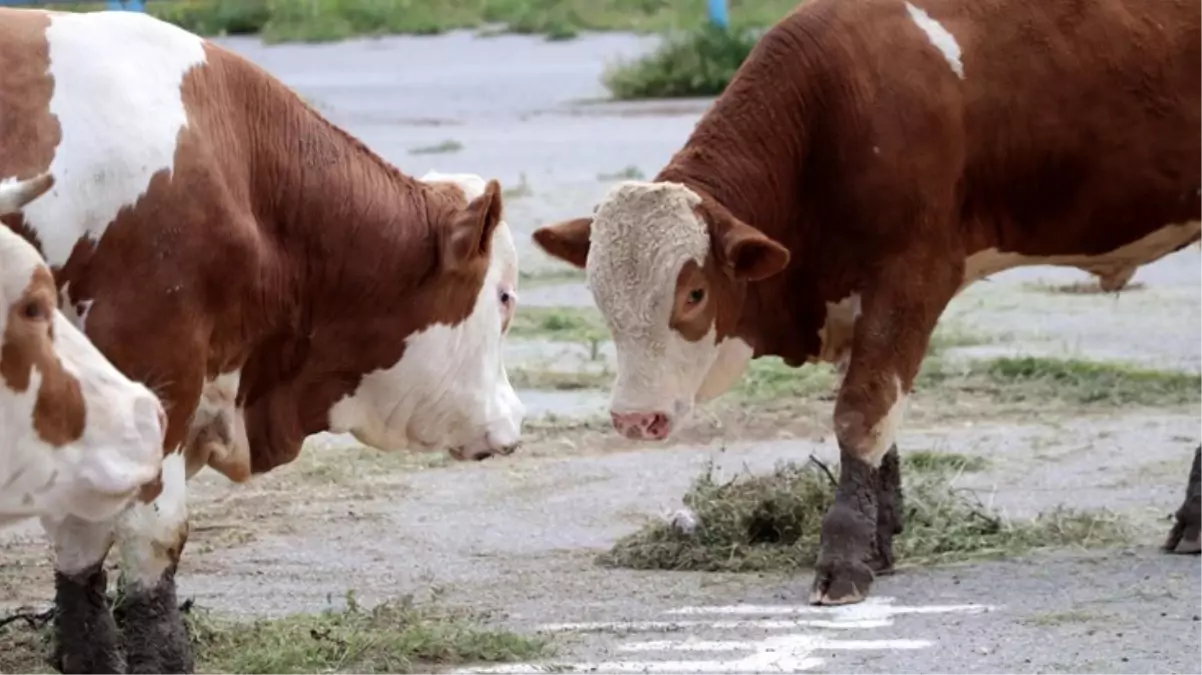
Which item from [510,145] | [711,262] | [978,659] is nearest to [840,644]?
[978,659]

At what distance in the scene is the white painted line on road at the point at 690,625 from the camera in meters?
7.05

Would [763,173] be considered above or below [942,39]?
below

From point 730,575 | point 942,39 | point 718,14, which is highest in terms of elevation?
point 942,39

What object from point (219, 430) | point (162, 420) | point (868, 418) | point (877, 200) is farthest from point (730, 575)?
point (162, 420)

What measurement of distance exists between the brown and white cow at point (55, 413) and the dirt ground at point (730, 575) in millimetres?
1366

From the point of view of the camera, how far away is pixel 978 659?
259 inches

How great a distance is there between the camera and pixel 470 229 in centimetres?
703

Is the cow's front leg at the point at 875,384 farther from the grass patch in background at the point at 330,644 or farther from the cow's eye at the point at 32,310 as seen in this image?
the cow's eye at the point at 32,310

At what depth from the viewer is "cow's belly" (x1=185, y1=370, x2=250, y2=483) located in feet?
21.7

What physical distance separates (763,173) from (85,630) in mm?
2641

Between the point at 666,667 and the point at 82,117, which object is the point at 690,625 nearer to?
the point at 666,667

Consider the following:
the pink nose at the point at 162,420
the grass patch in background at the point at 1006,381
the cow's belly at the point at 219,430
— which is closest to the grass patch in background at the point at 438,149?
the grass patch in background at the point at 1006,381

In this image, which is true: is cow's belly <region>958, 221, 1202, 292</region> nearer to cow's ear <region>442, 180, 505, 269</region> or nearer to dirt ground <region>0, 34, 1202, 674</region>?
dirt ground <region>0, 34, 1202, 674</region>

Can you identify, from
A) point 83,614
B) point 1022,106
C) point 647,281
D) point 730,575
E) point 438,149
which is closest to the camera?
point 83,614
